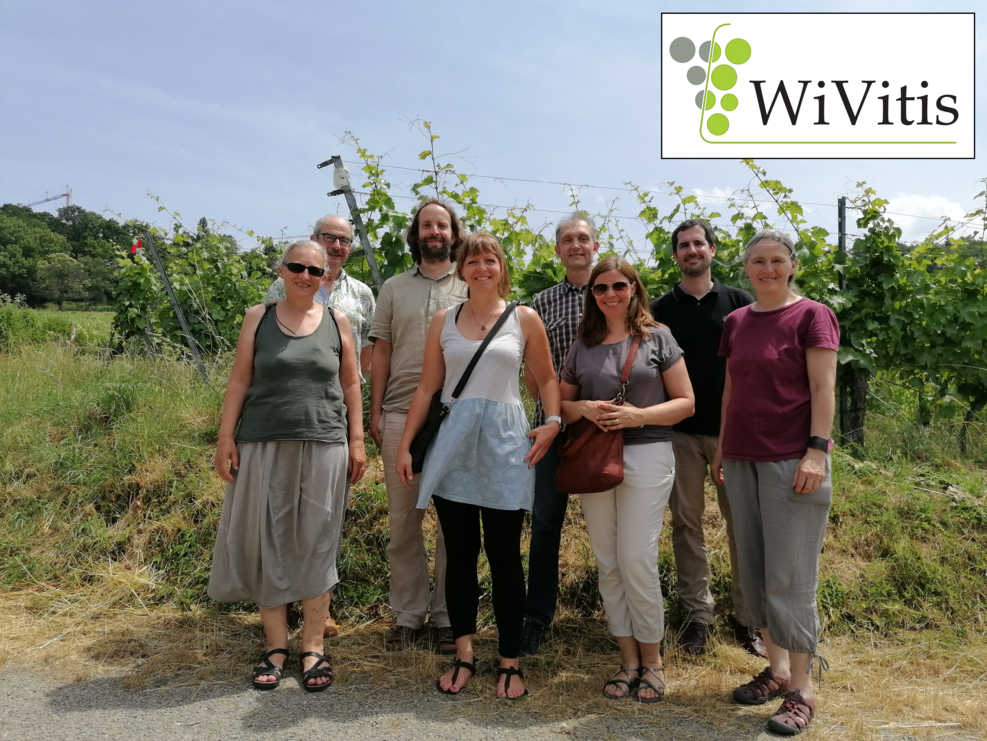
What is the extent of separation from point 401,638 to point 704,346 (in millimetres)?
2014

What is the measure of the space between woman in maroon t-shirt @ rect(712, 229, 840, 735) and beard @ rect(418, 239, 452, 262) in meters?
1.38

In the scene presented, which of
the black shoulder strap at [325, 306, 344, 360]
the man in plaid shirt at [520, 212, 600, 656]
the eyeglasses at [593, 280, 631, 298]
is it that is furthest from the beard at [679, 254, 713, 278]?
the black shoulder strap at [325, 306, 344, 360]

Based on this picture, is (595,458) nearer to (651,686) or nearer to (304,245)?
(651,686)

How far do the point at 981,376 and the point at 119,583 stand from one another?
21.6 feet

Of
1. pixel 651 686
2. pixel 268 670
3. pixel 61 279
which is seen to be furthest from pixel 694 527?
pixel 61 279

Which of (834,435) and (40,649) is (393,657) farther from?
(834,435)

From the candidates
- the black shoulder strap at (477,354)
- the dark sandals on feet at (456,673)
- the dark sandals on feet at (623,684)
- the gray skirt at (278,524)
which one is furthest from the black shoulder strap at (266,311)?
the dark sandals on feet at (623,684)

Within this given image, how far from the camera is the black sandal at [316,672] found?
123 inches

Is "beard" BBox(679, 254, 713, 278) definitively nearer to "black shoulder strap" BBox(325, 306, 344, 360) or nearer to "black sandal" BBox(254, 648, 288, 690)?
"black shoulder strap" BBox(325, 306, 344, 360)

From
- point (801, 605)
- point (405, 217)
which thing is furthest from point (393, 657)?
point (405, 217)

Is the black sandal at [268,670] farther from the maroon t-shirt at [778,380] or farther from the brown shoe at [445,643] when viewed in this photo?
the maroon t-shirt at [778,380]

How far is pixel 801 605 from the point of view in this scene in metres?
2.85

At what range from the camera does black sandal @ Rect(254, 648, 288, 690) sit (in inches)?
124

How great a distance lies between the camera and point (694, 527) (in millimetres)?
3604
